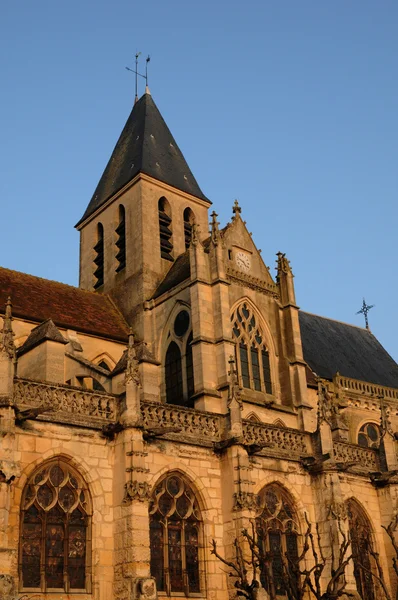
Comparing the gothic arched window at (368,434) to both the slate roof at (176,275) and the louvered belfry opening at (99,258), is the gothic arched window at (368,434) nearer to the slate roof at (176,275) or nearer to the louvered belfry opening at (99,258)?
the slate roof at (176,275)

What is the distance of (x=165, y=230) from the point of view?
30828mm

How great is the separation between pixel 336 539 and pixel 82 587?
6460mm

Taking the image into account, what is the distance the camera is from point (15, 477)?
14.4m

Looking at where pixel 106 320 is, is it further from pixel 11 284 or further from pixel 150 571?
pixel 150 571

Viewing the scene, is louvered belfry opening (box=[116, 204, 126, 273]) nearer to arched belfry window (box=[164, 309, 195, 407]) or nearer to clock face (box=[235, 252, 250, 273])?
arched belfry window (box=[164, 309, 195, 407])

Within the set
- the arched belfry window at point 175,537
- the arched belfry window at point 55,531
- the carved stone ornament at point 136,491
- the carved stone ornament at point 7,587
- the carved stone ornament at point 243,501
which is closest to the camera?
the carved stone ornament at point 7,587

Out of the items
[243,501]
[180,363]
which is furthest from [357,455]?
[180,363]

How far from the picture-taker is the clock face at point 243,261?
2667 cm

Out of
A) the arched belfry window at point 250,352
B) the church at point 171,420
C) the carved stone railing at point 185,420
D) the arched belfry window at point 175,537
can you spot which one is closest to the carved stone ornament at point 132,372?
the church at point 171,420

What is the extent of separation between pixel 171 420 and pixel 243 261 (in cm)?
1016

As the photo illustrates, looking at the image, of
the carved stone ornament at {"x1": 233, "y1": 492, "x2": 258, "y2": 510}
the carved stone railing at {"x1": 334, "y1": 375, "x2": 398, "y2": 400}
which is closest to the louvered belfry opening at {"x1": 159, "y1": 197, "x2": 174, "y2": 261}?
the carved stone railing at {"x1": 334, "y1": 375, "x2": 398, "y2": 400}

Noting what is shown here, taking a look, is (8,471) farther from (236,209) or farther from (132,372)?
(236,209)

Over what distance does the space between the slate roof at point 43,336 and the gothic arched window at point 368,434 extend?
14943 millimetres

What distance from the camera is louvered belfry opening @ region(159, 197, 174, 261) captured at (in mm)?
30484
